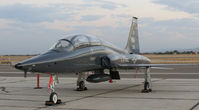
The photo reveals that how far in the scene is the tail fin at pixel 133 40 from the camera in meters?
17.1

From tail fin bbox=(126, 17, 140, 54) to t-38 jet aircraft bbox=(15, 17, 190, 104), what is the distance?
195 cm

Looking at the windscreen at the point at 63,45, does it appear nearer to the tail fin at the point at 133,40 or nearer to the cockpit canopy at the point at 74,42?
the cockpit canopy at the point at 74,42

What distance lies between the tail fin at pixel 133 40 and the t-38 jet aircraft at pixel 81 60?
6.39ft

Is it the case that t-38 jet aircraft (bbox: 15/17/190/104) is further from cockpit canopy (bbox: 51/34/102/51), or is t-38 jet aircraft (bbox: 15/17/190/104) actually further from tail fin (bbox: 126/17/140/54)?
tail fin (bbox: 126/17/140/54)

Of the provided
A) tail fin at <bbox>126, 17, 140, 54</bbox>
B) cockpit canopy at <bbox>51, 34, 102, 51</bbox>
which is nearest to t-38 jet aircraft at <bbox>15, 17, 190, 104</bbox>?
cockpit canopy at <bbox>51, 34, 102, 51</bbox>

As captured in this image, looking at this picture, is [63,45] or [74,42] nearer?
[63,45]

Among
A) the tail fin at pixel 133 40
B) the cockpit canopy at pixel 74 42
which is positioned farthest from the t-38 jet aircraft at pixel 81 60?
the tail fin at pixel 133 40

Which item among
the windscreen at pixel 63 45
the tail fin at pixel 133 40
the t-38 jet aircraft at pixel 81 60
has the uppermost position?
the tail fin at pixel 133 40

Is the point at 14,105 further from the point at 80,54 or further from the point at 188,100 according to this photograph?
the point at 188,100

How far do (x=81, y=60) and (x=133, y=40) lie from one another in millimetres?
6890

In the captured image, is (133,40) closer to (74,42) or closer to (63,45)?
(74,42)

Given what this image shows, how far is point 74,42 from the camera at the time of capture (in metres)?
11.3

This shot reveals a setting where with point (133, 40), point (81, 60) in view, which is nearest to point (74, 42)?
point (81, 60)

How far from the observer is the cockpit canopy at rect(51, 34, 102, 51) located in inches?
427
